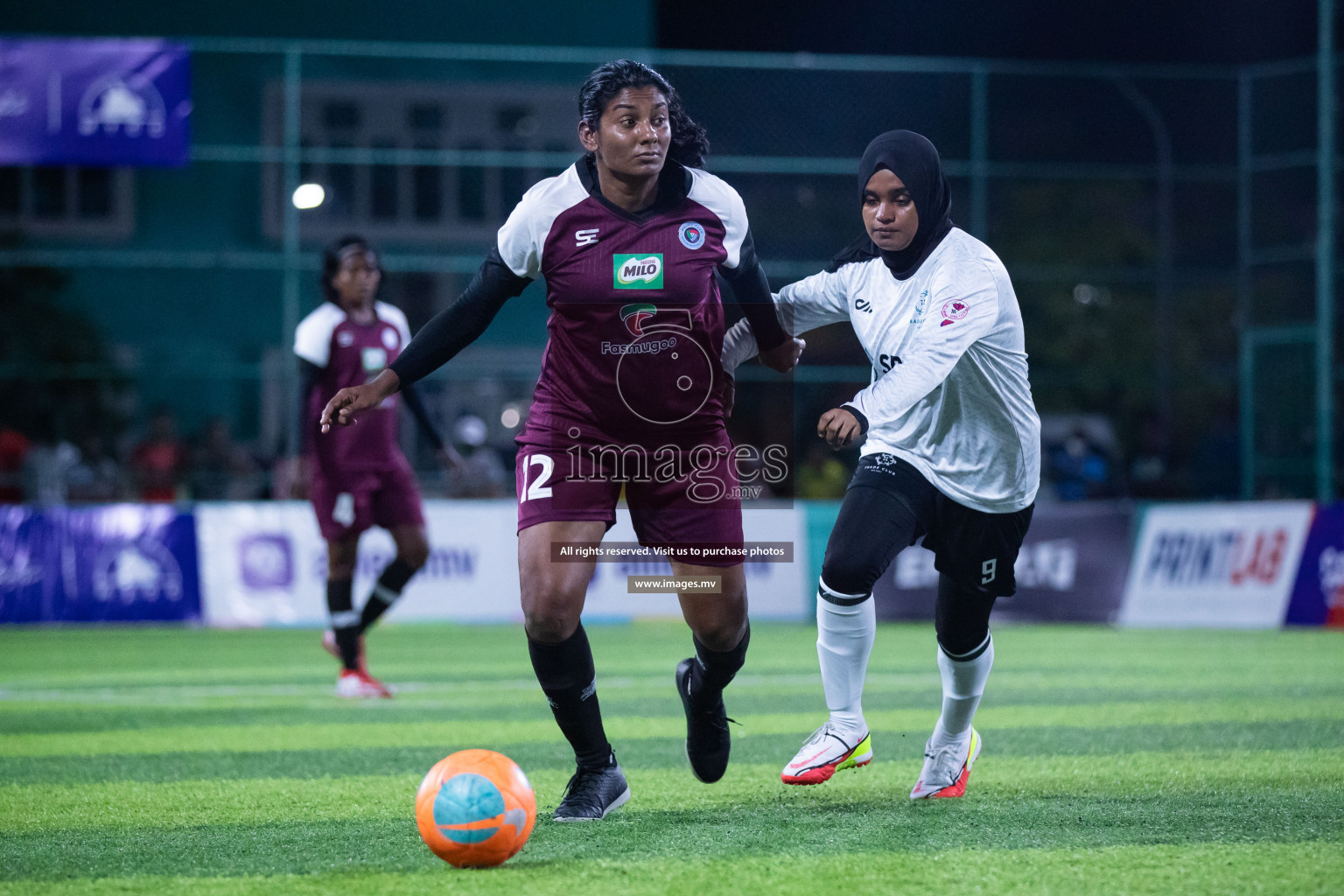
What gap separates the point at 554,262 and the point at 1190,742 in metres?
3.75

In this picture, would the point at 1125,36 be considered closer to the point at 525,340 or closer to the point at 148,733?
the point at 525,340

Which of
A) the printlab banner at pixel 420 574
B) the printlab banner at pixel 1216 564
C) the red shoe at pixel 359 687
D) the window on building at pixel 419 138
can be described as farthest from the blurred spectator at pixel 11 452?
the printlab banner at pixel 1216 564

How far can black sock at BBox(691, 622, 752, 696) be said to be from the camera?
511cm

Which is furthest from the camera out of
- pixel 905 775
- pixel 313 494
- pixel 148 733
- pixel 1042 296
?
pixel 1042 296

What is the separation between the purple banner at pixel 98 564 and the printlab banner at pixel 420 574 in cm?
28

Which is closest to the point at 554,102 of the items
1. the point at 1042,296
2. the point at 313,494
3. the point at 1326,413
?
the point at 1042,296

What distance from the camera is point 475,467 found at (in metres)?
16.9

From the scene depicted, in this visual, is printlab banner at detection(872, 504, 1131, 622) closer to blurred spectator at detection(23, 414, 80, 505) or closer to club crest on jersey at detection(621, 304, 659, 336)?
blurred spectator at detection(23, 414, 80, 505)

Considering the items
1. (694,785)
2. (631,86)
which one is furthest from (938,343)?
(694,785)

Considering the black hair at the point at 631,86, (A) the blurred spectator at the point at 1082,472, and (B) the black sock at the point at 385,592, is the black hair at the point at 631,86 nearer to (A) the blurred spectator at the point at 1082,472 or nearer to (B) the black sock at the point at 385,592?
(B) the black sock at the point at 385,592

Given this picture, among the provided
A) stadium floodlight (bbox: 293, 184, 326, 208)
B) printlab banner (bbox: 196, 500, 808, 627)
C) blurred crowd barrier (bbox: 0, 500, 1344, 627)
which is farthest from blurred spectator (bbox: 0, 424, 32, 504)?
stadium floodlight (bbox: 293, 184, 326, 208)

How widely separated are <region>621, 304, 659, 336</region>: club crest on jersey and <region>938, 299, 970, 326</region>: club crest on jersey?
94 centimetres

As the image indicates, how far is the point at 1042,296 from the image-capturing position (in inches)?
827

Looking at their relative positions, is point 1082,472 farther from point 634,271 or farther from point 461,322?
point 461,322
